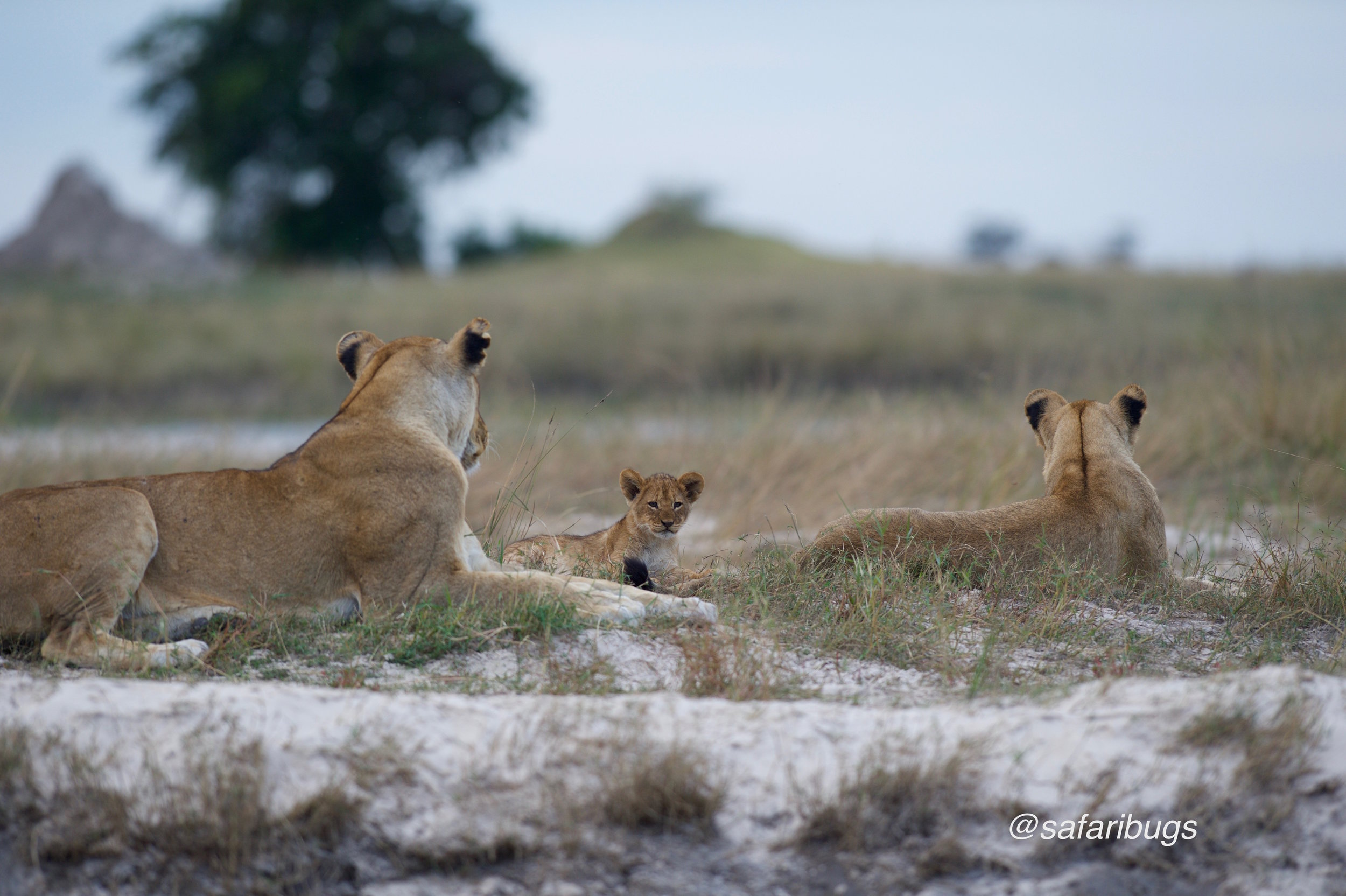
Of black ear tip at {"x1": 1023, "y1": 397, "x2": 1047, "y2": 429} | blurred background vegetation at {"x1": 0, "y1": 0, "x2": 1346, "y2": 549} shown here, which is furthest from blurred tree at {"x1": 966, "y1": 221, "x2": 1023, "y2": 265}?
black ear tip at {"x1": 1023, "y1": 397, "x2": 1047, "y2": 429}

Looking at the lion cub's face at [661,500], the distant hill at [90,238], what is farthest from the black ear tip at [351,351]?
the distant hill at [90,238]

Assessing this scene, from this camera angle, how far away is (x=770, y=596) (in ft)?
15.1

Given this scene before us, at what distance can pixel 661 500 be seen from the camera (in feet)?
17.8

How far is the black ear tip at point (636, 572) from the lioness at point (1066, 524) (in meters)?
0.62

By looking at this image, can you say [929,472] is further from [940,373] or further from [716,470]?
[940,373]

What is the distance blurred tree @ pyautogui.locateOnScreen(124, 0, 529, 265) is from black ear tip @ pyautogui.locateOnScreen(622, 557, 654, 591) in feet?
97.2

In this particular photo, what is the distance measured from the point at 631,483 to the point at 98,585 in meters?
2.38

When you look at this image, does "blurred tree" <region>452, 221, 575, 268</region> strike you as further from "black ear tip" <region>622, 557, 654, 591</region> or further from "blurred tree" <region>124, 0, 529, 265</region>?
"black ear tip" <region>622, 557, 654, 591</region>

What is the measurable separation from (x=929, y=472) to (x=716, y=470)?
1.39m

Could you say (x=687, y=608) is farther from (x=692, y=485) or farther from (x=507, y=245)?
(x=507, y=245)

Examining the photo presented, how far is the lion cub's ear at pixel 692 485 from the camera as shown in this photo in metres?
5.62

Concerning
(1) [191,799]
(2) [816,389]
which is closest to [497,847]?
(1) [191,799]

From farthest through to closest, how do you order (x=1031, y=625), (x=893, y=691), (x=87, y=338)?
(x=87, y=338)
(x=1031, y=625)
(x=893, y=691)

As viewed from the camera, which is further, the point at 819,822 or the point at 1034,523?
the point at 1034,523
